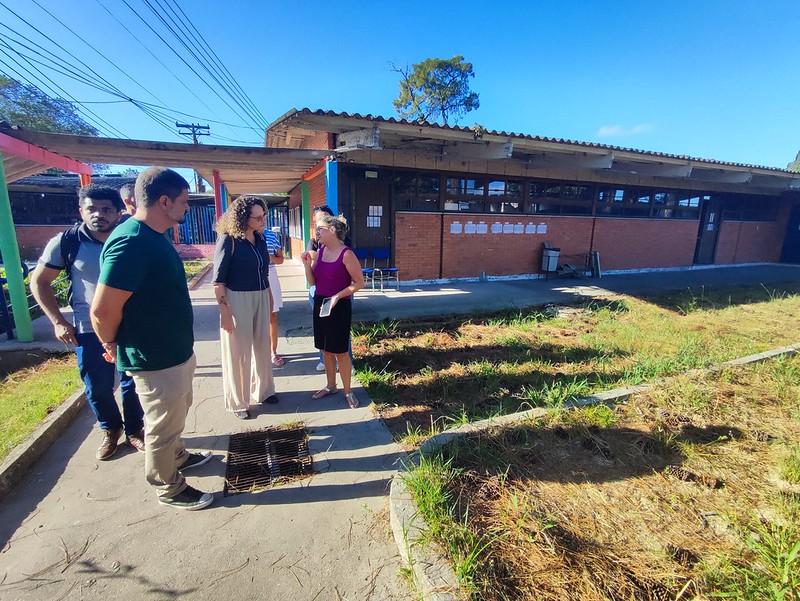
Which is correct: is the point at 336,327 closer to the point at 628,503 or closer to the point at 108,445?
the point at 108,445

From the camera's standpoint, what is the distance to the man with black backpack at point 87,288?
264 cm

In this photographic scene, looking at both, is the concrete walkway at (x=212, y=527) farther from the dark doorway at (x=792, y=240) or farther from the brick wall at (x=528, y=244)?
the dark doorway at (x=792, y=240)

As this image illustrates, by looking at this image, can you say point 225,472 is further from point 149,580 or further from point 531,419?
point 531,419

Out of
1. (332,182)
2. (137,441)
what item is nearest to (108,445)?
(137,441)

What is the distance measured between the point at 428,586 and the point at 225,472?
5.57 ft

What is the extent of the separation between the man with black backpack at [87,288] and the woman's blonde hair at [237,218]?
74 cm

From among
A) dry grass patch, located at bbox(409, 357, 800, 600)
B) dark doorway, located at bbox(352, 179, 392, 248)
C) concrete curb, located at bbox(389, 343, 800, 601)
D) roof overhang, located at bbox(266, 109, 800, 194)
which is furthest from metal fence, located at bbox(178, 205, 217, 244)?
dry grass patch, located at bbox(409, 357, 800, 600)

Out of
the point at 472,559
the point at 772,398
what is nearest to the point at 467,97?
the point at 772,398

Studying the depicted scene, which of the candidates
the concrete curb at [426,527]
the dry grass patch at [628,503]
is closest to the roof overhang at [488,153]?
the concrete curb at [426,527]

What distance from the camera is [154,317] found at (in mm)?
2107

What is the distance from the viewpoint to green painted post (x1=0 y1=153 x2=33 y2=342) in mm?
4852

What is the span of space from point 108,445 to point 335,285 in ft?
7.00

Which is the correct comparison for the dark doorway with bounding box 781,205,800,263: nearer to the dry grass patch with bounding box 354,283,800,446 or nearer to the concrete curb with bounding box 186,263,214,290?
the dry grass patch with bounding box 354,283,800,446

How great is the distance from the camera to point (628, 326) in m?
6.16
